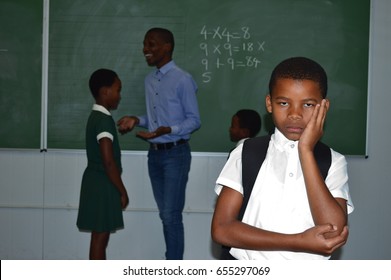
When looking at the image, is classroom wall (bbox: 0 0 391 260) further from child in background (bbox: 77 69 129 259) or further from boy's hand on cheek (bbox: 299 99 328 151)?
boy's hand on cheek (bbox: 299 99 328 151)

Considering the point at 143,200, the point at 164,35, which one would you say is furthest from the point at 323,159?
the point at 143,200

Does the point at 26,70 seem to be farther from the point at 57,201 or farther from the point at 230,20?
the point at 230,20

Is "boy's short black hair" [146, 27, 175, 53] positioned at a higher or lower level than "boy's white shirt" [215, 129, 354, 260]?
higher

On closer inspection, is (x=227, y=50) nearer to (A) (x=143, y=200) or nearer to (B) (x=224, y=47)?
(B) (x=224, y=47)

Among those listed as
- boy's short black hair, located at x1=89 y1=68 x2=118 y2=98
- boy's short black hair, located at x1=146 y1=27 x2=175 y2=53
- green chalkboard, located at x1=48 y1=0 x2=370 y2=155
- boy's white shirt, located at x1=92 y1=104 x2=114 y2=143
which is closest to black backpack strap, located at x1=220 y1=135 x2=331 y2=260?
boy's white shirt, located at x1=92 y1=104 x2=114 y2=143

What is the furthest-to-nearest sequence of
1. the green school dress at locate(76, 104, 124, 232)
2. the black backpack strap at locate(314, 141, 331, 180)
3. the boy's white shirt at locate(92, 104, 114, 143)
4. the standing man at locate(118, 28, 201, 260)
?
the standing man at locate(118, 28, 201, 260)
the green school dress at locate(76, 104, 124, 232)
the boy's white shirt at locate(92, 104, 114, 143)
the black backpack strap at locate(314, 141, 331, 180)

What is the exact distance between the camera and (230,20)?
188 inches

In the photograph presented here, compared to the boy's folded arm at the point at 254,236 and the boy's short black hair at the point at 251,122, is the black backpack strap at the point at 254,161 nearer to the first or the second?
the boy's folded arm at the point at 254,236

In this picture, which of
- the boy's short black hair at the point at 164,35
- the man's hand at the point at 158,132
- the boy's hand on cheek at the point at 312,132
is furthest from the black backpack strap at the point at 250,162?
the boy's short black hair at the point at 164,35

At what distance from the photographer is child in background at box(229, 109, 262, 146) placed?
4324mm

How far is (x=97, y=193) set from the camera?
416 centimetres

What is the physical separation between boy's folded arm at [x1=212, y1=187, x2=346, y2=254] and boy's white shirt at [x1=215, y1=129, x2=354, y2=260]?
0.11 ft

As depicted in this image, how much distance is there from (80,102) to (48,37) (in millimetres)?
516

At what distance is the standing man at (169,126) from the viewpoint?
4504 millimetres
